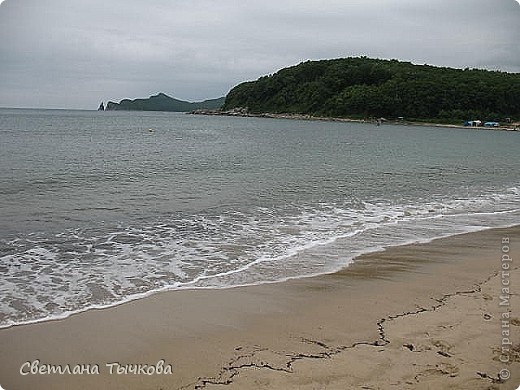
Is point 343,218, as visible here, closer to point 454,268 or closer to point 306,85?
point 454,268

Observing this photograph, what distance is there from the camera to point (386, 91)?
108938 mm

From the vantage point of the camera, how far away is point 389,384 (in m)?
4.91

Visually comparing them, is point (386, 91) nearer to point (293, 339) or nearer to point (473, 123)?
point (473, 123)

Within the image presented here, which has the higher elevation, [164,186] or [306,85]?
[306,85]

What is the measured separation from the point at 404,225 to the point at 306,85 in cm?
11568

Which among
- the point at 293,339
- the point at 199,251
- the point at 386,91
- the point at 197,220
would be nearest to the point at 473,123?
the point at 386,91

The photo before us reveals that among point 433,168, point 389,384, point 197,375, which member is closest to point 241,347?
point 197,375

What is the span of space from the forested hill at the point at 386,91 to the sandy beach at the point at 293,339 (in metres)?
103

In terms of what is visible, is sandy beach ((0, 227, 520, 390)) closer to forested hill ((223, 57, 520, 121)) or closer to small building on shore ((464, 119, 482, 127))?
small building on shore ((464, 119, 482, 127))

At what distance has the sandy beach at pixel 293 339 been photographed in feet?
16.6

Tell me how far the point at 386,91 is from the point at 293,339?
109 m

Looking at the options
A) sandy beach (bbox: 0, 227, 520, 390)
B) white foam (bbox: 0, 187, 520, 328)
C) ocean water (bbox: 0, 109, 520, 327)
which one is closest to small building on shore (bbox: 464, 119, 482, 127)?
ocean water (bbox: 0, 109, 520, 327)

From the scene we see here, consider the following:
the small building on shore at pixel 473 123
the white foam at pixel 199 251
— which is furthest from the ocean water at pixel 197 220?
the small building on shore at pixel 473 123

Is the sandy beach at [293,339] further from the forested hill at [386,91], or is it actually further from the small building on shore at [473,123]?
the forested hill at [386,91]
